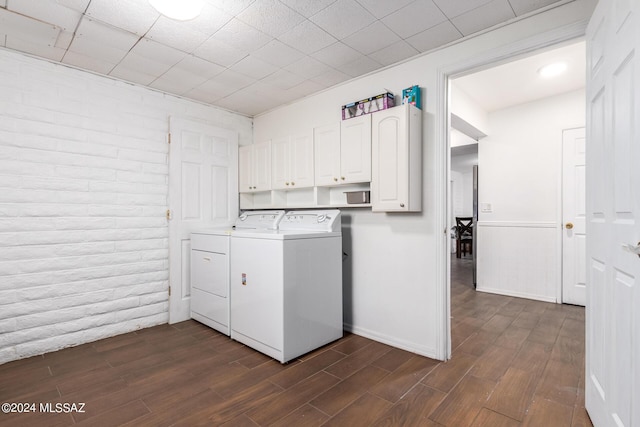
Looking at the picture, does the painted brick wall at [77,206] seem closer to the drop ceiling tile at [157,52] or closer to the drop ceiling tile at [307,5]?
the drop ceiling tile at [157,52]

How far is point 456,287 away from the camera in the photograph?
4.61m

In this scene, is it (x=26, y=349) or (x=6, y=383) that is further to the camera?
(x=26, y=349)

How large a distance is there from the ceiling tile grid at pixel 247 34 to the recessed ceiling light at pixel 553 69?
1.44 m

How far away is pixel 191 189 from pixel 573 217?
14.4ft

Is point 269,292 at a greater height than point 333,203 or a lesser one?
lesser

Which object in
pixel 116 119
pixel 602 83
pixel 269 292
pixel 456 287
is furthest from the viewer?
pixel 456 287

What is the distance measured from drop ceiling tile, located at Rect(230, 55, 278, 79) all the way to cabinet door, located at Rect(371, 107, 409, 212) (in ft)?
3.32

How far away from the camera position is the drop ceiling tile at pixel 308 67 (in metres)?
2.56

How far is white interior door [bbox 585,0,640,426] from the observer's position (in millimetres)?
1162

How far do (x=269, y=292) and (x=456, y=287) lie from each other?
3281 mm

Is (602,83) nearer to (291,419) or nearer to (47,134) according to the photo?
(291,419)

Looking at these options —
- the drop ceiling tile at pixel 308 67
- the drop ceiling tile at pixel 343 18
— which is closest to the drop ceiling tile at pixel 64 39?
the drop ceiling tile at pixel 308 67

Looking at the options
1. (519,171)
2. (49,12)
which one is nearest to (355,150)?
(49,12)

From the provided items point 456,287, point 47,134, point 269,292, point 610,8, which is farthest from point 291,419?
point 456,287
